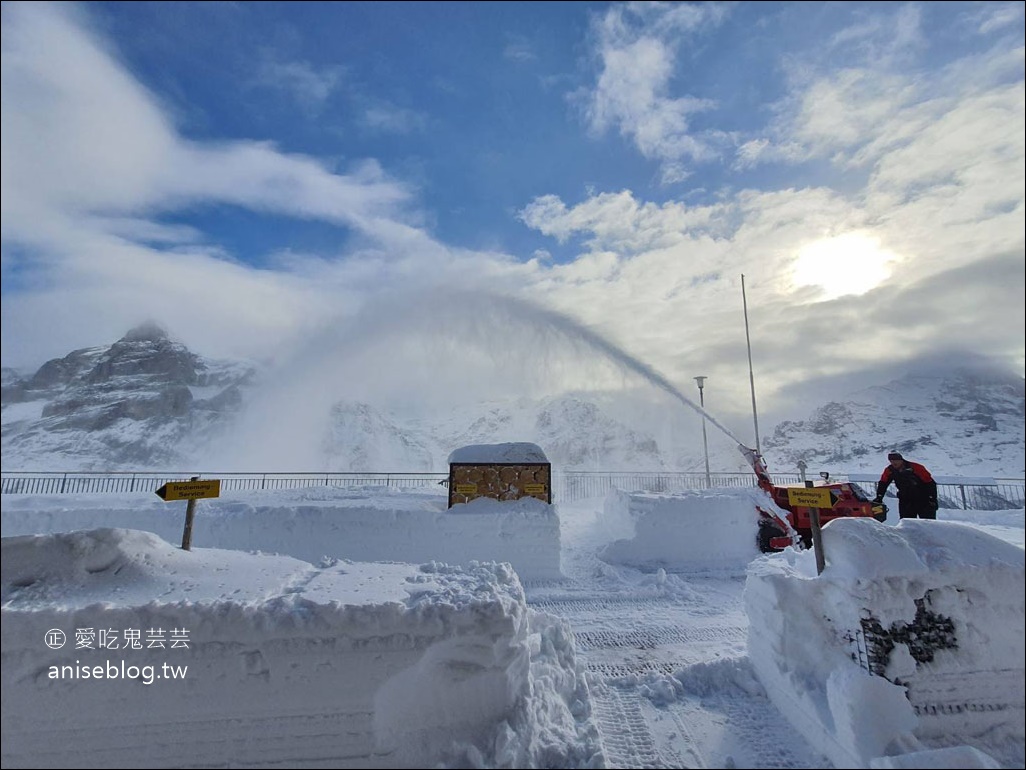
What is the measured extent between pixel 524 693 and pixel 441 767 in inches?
34.6

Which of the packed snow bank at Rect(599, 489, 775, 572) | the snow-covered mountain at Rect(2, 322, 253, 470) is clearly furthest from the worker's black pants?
the snow-covered mountain at Rect(2, 322, 253, 470)

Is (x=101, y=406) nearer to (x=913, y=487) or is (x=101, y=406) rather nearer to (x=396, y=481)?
(x=913, y=487)

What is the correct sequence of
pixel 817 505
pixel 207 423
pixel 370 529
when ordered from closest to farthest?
pixel 817 505
pixel 370 529
pixel 207 423

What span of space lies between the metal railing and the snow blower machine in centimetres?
131

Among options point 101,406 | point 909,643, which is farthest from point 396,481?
point 909,643

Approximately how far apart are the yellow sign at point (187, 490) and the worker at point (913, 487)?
808 centimetres

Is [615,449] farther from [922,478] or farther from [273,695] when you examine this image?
[273,695]

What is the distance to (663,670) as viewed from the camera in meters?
5.04

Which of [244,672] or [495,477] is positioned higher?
[495,477]

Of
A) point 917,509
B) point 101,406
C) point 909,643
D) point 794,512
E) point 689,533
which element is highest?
point 101,406

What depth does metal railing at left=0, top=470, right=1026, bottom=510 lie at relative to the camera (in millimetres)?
9023

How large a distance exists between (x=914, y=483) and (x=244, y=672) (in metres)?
7.61

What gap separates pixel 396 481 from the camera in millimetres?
16500

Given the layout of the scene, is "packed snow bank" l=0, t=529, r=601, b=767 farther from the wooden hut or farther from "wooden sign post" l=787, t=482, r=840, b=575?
the wooden hut
